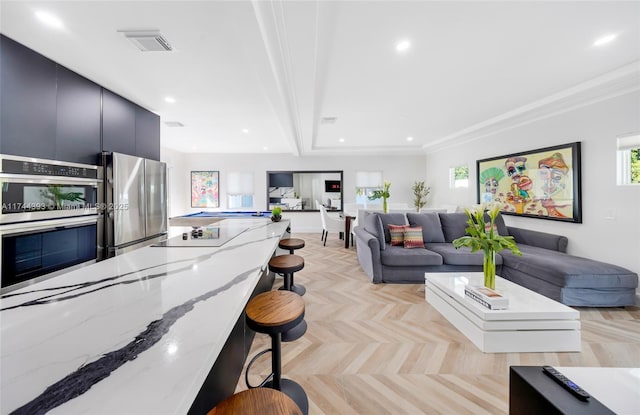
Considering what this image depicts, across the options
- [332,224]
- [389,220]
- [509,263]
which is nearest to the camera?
[509,263]

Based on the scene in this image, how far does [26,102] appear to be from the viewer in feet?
6.35

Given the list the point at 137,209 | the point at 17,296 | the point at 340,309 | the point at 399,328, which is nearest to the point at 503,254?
the point at 399,328

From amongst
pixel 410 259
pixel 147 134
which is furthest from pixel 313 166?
pixel 410 259

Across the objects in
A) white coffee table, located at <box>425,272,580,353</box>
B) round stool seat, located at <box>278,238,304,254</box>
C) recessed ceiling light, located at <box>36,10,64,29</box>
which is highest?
recessed ceiling light, located at <box>36,10,64,29</box>

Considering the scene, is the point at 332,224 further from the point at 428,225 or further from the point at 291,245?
the point at 291,245

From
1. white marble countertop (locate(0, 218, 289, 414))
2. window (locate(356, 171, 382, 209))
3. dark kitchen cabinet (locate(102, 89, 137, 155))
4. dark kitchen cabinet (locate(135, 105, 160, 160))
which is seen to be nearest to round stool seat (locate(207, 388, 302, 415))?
white marble countertop (locate(0, 218, 289, 414))

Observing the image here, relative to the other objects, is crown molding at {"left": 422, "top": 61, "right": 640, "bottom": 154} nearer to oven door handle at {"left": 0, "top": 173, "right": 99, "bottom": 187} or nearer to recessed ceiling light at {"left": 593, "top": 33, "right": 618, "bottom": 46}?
recessed ceiling light at {"left": 593, "top": 33, "right": 618, "bottom": 46}

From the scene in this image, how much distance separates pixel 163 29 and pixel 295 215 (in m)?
5.85

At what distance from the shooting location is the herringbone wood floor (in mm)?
1488

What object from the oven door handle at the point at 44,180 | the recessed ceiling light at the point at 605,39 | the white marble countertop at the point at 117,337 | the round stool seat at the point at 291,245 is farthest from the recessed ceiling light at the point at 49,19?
the recessed ceiling light at the point at 605,39

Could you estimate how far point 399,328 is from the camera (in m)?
2.26

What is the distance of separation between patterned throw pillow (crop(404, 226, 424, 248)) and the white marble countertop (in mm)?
2862

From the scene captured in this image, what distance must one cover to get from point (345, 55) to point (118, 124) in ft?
9.05

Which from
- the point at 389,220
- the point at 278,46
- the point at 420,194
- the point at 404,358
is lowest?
the point at 404,358
